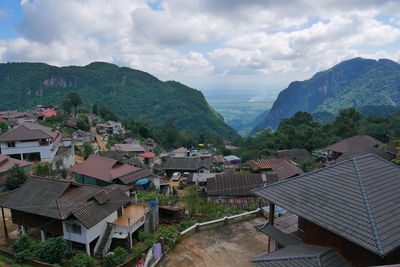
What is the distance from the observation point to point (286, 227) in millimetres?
10195

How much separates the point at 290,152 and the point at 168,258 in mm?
38340

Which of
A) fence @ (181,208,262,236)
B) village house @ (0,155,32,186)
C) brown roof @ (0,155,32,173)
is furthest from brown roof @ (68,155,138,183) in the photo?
fence @ (181,208,262,236)

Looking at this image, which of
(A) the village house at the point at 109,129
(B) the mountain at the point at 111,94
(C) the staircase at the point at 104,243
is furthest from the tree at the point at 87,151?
(B) the mountain at the point at 111,94

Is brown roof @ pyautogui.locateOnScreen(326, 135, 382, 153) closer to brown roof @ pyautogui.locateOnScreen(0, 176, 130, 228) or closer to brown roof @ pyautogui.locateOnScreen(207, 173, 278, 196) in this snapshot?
brown roof @ pyautogui.locateOnScreen(207, 173, 278, 196)

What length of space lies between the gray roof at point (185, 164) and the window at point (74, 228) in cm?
2510

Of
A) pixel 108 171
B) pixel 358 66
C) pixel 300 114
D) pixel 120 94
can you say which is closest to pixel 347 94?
pixel 358 66

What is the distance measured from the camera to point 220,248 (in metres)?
12.0

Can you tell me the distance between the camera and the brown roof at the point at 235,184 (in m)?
25.5

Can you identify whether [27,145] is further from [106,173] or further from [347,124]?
[347,124]

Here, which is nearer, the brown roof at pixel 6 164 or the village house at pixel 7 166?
the village house at pixel 7 166

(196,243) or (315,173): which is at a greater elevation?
(315,173)

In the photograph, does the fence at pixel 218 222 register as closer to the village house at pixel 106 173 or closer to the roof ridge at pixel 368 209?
the roof ridge at pixel 368 209

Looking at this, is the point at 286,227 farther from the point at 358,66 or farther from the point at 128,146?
the point at 358,66

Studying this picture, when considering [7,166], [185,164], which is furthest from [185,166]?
[7,166]
